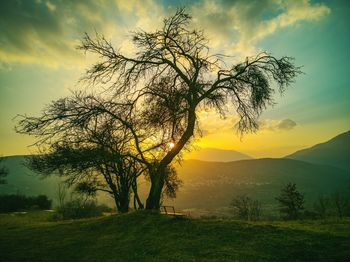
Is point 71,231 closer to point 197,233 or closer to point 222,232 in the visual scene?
point 197,233

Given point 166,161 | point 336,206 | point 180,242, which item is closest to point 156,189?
point 166,161

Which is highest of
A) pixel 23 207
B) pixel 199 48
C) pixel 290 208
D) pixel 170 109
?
pixel 199 48

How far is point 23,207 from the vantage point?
49.0m

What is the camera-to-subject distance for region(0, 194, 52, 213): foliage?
157 feet

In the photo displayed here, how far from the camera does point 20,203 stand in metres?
50.0

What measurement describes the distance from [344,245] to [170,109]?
33.1 ft

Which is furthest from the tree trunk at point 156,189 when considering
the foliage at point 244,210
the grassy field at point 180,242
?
the foliage at point 244,210

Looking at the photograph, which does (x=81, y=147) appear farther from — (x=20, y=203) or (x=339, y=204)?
(x=339, y=204)

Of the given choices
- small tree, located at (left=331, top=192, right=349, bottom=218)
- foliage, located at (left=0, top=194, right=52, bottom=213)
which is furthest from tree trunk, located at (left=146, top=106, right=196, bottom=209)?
small tree, located at (left=331, top=192, right=349, bottom=218)

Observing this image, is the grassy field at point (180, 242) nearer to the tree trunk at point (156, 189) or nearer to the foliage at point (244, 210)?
the tree trunk at point (156, 189)

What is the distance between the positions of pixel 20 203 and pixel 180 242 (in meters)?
47.8

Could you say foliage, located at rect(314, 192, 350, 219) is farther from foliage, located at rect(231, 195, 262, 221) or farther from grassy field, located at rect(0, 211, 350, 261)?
grassy field, located at rect(0, 211, 350, 261)

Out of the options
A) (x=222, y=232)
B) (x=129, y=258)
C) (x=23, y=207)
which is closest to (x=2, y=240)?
(x=129, y=258)

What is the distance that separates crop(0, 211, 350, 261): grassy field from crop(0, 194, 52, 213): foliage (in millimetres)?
36042
